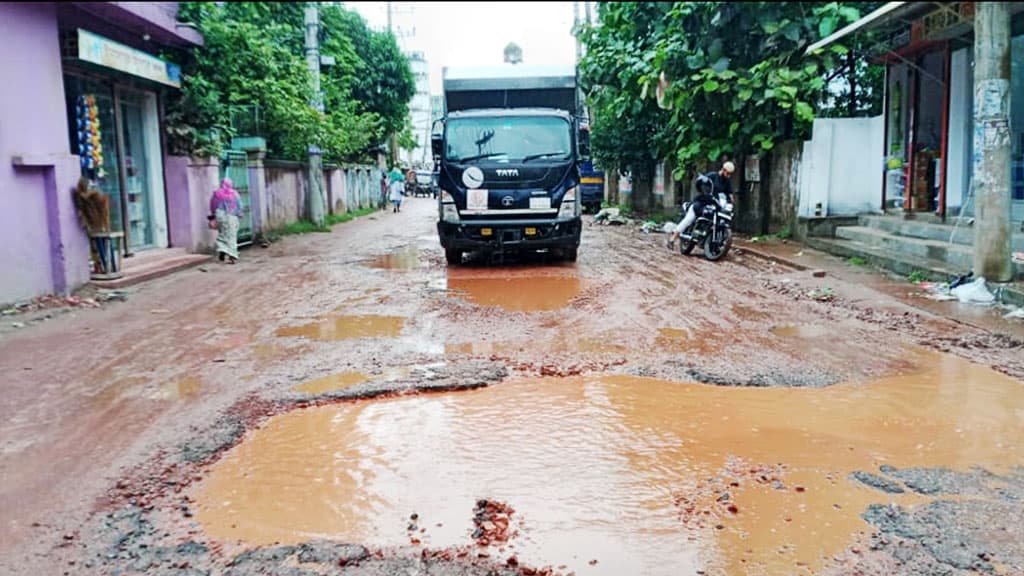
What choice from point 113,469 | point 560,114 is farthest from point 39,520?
point 560,114

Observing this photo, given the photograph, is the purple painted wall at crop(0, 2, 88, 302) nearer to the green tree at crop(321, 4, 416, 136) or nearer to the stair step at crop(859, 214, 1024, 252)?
the stair step at crop(859, 214, 1024, 252)

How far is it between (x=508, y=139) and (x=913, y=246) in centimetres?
568

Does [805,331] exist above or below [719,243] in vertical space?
below

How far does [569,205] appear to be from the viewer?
11.6 m

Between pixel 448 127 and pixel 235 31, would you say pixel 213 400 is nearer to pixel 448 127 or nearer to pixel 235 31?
pixel 448 127

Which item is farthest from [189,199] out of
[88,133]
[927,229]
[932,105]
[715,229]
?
[932,105]

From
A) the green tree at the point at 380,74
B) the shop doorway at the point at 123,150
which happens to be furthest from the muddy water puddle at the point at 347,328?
the green tree at the point at 380,74

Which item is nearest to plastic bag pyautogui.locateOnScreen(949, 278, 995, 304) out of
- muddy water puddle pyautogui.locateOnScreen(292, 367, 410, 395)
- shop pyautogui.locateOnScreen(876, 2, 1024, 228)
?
shop pyautogui.locateOnScreen(876, 2, 1024, 228)

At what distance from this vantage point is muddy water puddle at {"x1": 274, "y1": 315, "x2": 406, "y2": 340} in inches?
285

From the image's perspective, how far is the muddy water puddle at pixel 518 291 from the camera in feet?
28.6

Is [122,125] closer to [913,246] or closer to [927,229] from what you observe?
[913,246]

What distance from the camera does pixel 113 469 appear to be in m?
4.16

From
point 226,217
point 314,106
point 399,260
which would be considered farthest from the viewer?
point 314,106

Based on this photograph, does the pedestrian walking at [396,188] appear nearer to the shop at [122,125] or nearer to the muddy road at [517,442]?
the shop at [122,125]
